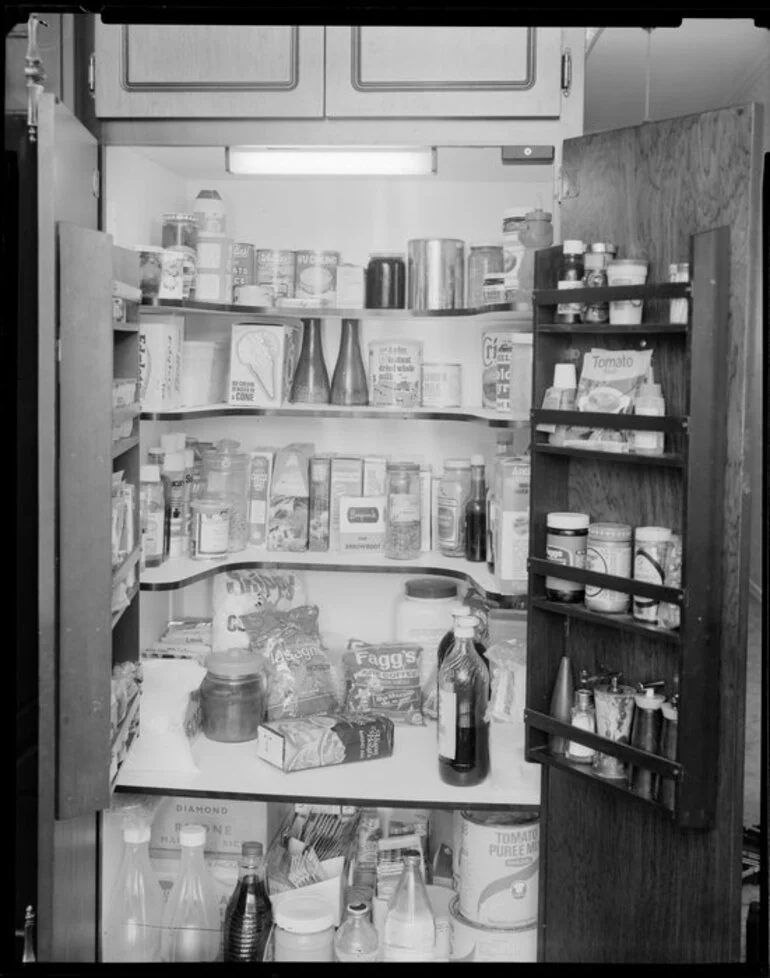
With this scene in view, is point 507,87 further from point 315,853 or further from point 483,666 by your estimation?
point 315,853

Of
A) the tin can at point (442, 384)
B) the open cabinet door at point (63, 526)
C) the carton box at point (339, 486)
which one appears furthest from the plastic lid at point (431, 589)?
the open cabinet door at point (63, 526)

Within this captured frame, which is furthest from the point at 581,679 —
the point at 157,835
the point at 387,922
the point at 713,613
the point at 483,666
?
the point at 157,835

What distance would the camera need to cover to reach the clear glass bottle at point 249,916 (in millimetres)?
2529

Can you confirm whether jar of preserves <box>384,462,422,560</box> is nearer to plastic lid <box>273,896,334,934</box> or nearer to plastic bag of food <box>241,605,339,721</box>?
plastic bag of food <box>241,605,339,721</box>

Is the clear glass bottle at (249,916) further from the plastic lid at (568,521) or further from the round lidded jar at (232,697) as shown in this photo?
the plastic lid at (568,521)

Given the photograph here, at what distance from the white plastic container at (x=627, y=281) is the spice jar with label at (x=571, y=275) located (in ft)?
0.28

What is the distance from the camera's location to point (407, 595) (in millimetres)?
3107

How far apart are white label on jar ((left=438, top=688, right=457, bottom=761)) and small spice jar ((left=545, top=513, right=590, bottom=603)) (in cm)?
37

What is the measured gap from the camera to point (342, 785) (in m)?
2.52

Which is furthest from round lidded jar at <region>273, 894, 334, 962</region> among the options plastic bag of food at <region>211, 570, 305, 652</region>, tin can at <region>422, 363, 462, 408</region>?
tin can at <region>422, 363, 462, 408</region>

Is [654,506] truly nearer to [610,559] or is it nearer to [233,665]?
[610,559]

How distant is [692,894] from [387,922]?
0.69m

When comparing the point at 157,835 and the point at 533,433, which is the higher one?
the point at 533,433

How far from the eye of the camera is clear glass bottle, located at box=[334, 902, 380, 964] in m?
2.51
